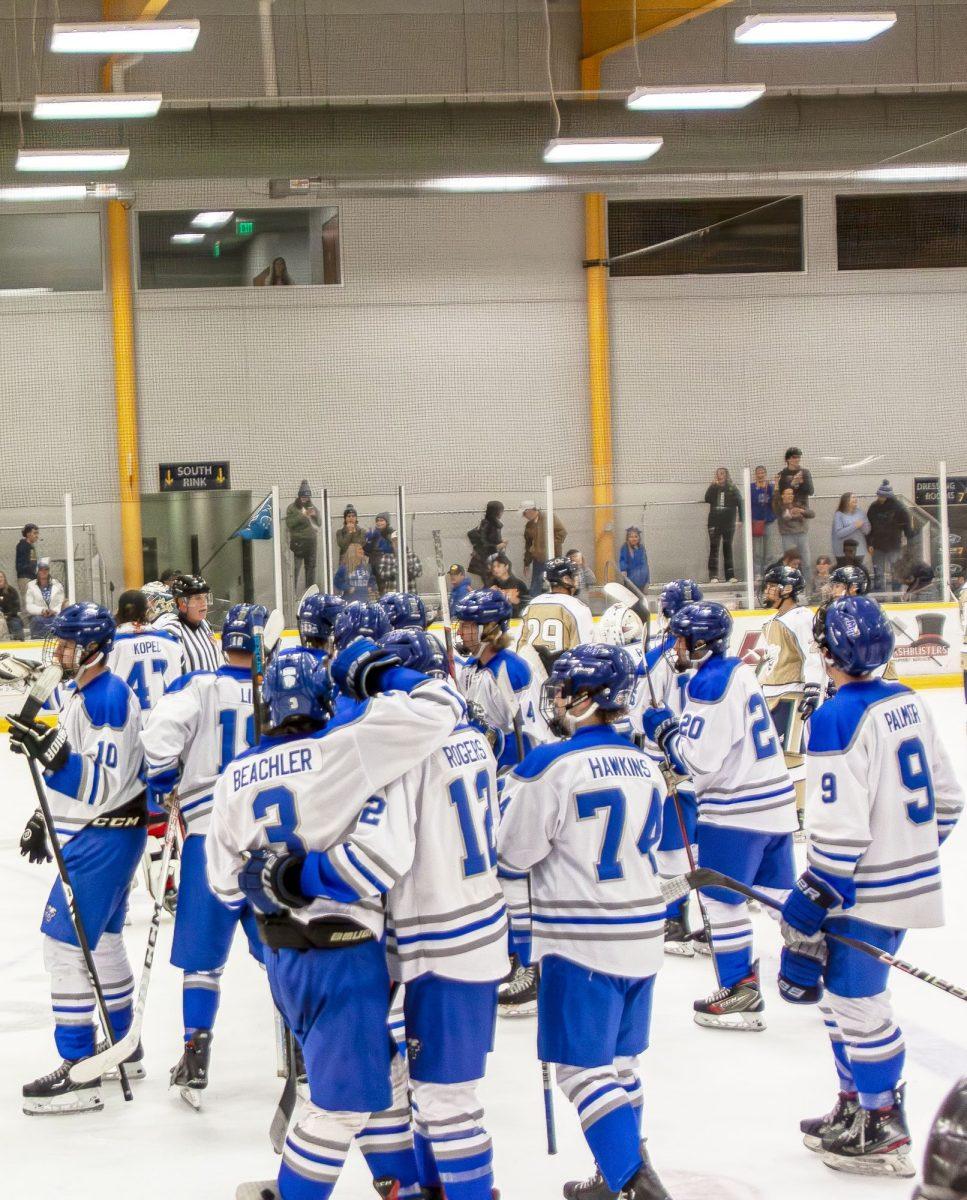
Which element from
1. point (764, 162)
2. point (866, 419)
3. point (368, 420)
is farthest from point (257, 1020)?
point (866, 419)

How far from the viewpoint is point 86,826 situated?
402cm

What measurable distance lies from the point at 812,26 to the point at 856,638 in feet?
25.9

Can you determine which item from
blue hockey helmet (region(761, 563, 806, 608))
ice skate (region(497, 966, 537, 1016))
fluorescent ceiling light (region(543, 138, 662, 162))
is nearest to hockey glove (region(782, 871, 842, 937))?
ice skate (region(497, 966, 537, 1016))

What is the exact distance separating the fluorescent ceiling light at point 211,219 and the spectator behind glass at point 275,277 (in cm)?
63

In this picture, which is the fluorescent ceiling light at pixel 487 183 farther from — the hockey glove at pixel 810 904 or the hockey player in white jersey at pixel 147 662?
the hockey glove at pixel 810 904

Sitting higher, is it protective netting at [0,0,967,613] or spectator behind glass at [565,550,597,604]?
protective netting at [0,0,967,613]

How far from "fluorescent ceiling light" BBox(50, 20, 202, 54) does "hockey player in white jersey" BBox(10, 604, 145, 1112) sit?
244 inches

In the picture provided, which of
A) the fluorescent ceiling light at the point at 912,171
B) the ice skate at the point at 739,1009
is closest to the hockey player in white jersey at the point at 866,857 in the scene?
the ice skate at the point at 739,1009

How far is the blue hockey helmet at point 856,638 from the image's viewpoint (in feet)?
11.0

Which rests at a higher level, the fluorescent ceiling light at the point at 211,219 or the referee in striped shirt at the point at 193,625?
the fluorescent ceiling light at the point at 211,219

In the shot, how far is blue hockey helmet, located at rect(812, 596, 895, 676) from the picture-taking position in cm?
337

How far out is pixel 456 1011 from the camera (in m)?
2.96

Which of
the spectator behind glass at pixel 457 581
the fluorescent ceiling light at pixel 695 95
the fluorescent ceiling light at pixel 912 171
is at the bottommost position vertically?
the spectator behind glass at pixel 457 581

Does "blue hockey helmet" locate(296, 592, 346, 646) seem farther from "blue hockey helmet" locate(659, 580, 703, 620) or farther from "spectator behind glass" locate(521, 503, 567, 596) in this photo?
"spectator behind glass" locate(521, 503, 567, 596)
